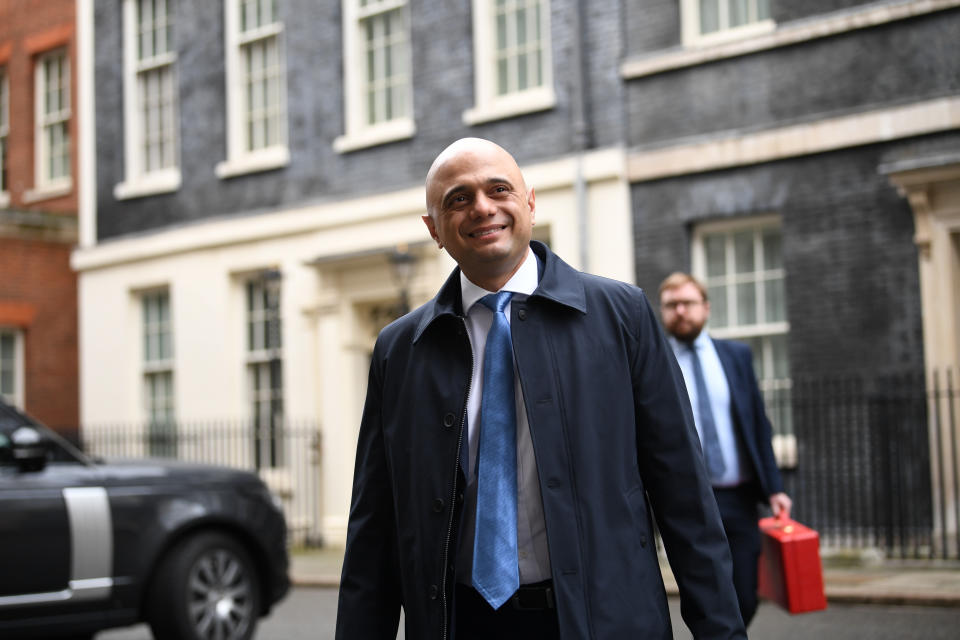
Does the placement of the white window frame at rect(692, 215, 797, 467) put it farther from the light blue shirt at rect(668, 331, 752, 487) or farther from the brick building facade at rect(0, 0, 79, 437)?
the brick building facade at rect(0, 0, 79, 437)

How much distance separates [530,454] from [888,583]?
841cm

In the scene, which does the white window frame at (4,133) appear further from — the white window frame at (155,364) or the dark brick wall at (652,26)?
the dark brick wall at (652,26)

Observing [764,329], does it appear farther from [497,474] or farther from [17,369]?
→ [17,369]

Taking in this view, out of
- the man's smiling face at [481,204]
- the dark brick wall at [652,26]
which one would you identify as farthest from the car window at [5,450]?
the dark brick wall at [652,26]

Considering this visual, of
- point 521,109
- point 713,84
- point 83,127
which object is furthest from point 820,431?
point 83,127

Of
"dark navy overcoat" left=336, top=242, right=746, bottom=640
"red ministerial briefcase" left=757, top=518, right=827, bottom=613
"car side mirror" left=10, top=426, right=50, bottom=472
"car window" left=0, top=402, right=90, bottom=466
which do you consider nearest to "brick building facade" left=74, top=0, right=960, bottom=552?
"red ministerial briefcase" left=757, top=518, right=827, bottom=613

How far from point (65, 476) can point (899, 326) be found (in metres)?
7.66

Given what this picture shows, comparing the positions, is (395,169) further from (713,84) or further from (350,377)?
(713,84)

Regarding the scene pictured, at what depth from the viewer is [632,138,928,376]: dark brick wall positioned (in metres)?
12.6

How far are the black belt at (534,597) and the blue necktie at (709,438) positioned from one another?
322 centimetres

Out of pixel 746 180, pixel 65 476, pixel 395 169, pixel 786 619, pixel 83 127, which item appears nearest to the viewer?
pixel 65 476

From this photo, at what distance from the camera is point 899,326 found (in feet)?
41.3

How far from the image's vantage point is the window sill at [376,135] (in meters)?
16.5

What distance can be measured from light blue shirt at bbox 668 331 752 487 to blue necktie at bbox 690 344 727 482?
0.05 feet
